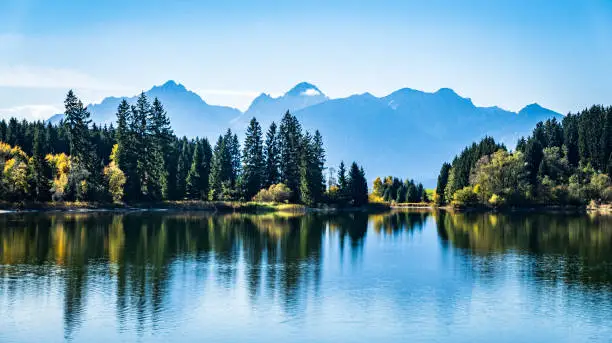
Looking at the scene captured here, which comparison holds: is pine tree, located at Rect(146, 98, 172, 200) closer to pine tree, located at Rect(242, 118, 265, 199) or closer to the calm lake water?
pine tree, located at Rect(242, 118, 265, 199)

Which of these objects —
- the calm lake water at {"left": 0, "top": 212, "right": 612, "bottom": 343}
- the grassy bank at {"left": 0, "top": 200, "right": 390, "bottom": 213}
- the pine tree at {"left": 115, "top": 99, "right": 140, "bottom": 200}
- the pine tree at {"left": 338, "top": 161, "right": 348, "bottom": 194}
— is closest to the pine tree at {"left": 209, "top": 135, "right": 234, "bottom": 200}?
the grassy bank at {"left": 0, "top": 200, "right": 390, "bottom": 213}

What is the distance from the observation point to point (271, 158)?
16350 centimetres

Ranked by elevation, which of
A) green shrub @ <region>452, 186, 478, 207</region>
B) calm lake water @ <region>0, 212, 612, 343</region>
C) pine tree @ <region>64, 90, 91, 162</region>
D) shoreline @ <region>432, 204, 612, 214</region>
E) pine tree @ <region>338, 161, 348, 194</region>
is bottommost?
calm lake water @ <region>0, 212, 612, 343</region>

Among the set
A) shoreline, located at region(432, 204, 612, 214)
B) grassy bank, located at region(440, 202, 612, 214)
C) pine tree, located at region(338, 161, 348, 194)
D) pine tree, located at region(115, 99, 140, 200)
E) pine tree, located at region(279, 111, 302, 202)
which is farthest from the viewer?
pine tree, located at region(338, 161, 348, 194)

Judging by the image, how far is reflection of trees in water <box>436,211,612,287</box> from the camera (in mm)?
53969

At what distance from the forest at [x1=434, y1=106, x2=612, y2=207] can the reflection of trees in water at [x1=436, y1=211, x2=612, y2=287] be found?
43035 millimetres

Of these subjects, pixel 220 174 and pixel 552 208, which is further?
pixel 552 208

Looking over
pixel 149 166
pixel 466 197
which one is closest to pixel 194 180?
pixel 149 166

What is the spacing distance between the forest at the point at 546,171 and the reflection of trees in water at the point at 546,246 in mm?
43035

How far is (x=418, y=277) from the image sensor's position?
52594 mm

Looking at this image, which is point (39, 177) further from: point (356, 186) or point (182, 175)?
point (356, 186)

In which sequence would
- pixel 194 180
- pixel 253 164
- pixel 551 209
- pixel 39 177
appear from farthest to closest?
1. pixel 551 209
2. pixel 253 164
3. pixel 194 180
4. pixel 39 177

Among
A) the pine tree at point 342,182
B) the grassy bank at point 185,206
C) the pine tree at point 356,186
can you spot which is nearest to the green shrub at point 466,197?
the pine tree at point 356,186

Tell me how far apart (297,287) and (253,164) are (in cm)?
11273
